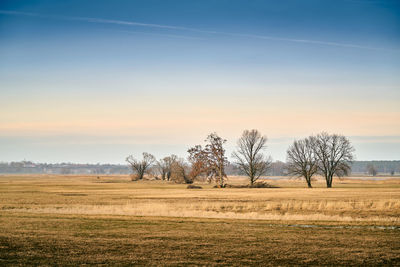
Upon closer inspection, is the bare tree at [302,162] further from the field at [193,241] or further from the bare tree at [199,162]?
the field at [193,241]

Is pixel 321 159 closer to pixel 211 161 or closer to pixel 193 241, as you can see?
pixel 211 161

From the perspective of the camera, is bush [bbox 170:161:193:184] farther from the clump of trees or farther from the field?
the field

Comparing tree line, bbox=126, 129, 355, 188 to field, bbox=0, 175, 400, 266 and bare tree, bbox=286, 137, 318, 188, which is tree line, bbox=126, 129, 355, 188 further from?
field, bbox=0, 175, 400, 266

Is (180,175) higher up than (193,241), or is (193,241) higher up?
(180,175)

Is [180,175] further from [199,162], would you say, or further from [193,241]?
[193,241]

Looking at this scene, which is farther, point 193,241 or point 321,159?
point 321,159

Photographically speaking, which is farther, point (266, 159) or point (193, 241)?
point (266, 159)

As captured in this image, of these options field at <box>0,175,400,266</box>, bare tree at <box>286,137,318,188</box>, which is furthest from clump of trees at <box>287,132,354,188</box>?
field at <box>0,175,400,266</box>

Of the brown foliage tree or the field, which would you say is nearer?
the field

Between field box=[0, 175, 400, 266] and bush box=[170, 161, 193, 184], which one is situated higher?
bush box=[170, 161, 193, 184]

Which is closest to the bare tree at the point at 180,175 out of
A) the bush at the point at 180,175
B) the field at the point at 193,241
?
the bush at the point at 180,175

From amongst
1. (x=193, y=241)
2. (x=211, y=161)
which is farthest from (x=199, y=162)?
(x=193, y=241)

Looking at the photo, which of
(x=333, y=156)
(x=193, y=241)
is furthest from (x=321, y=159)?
(x=193, y=241)

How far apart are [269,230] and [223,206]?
17116 mm
